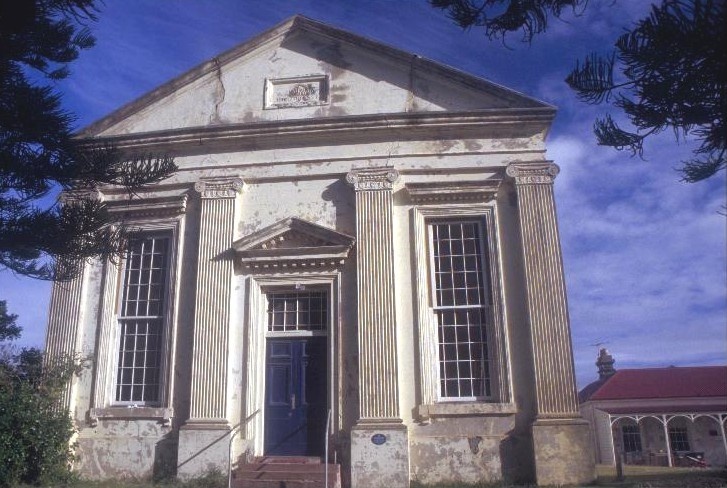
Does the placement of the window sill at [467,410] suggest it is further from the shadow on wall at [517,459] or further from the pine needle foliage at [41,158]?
the pine needle foliage at [41,158]

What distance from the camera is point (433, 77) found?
1277 cm

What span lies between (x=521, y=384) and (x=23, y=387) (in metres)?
8.84

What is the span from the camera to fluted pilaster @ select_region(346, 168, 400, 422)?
10883 millimetres

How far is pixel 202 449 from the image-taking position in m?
10.9

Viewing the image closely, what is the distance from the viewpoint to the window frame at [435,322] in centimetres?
1084

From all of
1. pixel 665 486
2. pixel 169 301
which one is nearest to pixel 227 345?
pixel 169 301

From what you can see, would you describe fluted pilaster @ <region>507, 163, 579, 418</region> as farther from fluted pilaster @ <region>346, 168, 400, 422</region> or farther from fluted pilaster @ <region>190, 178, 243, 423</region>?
fluted pilaster @ <region>190, 178, 243, 423</region>

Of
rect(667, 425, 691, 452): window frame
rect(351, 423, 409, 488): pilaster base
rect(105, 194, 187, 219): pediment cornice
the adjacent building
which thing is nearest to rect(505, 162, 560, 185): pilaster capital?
rect(351, 423, 409, 488): pilaster base

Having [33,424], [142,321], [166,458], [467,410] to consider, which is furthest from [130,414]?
[467,410]

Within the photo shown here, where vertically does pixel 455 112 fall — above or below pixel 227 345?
above

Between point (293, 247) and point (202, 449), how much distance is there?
4.03 m

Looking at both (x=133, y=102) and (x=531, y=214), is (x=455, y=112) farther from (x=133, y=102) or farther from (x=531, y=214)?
(x=133, y=102)

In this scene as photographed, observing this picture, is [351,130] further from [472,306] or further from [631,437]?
[631,437]

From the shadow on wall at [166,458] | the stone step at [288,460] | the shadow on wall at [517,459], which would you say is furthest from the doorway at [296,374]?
the shadow on wall at [517,459]
